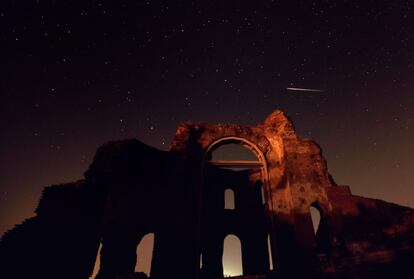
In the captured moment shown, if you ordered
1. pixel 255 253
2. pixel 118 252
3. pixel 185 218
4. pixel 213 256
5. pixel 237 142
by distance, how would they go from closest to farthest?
pixel 118 252 < pixel 185 218 < pixel 237 142 < pixel 213 256 < pixel 255 253

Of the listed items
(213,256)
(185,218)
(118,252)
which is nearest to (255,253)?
(213,256)

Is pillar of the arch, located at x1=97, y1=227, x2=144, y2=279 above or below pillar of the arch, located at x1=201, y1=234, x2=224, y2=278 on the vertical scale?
below

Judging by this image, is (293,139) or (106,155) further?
(293,139)

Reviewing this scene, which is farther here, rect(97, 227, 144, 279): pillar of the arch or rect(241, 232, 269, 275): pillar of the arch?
rect(241, 232, 269, 275): pillar of the arch

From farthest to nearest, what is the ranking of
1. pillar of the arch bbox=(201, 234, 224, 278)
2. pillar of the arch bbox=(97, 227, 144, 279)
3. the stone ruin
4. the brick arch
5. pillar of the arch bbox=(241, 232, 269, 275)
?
pillar of the arch bbox=(241, 232, 269, 275), pillar of the arch bbox=(201, 234, 224, 278), the brick arch, pillar of the arch bbox=(97, 227, 144, 279), the stone ruin

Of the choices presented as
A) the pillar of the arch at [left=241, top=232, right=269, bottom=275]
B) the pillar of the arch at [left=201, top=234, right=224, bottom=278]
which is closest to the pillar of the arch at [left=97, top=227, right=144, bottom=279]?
the pillar of the arch at [left=201, top=234, right=224, bottom=278]

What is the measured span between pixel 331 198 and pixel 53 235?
31.5 feet

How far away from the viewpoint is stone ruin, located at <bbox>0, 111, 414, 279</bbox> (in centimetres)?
800

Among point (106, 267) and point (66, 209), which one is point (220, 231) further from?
point (66, 209)

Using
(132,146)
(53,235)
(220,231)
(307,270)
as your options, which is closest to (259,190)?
(220,231)

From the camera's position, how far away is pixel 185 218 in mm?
9555

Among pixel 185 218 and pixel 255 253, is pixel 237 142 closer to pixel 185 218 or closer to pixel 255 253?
pixel 185 218

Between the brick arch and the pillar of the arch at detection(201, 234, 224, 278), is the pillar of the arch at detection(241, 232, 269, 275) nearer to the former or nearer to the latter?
the pillar of the arch at detection(201, 234, 224, 278)

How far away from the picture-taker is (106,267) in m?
8.38
